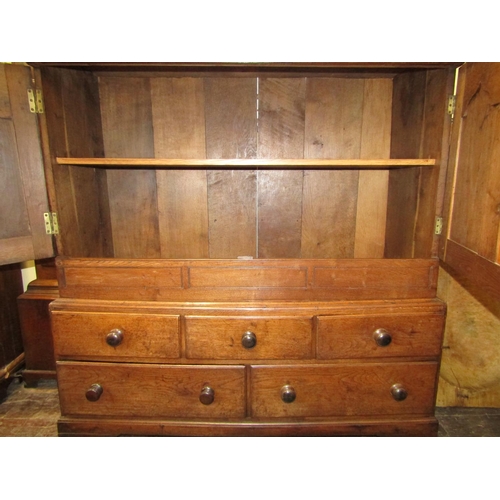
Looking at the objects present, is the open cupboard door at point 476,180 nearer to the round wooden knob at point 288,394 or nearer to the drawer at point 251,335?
the drawer at point 251,335

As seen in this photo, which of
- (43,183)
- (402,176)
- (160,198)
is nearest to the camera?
(43,183)

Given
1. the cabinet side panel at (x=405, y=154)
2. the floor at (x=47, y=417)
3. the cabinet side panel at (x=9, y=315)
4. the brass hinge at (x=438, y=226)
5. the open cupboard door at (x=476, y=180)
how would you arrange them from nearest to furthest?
1. the open cupboard door at (x=476, y=180)
2. the brass hinge at (x=438, y=226)
3. the cabinet side panel at (x=405, y=154)
4. the floor at (x=47, y=417)
5. the cabinet side panel at (x=9, y=315)

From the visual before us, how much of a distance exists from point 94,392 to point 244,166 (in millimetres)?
1178

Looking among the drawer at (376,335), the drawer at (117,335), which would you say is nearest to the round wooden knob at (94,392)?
the drawer at (117,335)

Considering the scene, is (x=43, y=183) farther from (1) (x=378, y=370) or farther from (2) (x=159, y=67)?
(1) (x=378, y=370)

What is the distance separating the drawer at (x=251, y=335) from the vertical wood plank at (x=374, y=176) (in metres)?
0.61

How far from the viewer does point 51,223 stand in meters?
1.19

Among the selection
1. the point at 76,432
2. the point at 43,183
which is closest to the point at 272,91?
the point at 43,183

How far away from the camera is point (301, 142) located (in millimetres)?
1485

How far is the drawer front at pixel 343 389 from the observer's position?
1.23m

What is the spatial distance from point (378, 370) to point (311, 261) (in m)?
0.52

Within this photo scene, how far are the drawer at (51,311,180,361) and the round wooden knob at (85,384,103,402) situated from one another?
122mm

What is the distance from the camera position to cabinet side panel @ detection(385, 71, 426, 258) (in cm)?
127

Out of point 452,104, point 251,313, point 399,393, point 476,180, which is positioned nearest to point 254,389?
point 251,313
